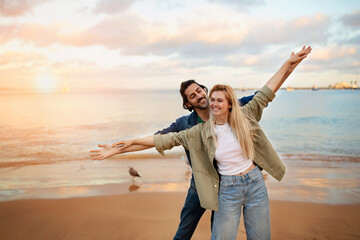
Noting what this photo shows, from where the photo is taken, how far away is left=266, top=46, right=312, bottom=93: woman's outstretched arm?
310cm

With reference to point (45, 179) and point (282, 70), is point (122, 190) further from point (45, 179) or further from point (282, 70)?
point (282, 70)

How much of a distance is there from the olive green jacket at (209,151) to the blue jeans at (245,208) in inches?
5.5

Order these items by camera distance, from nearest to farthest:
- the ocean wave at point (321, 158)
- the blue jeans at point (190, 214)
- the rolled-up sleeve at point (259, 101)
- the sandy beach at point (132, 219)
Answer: the rolled-up sleeve at point (259, 101)
the blue jeans at point (190, 214)
the sandy beach at point (132, 219)
the ocean wave at point (321, 158)

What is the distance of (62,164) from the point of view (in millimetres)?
10875

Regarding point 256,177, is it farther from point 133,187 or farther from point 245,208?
point 133,187

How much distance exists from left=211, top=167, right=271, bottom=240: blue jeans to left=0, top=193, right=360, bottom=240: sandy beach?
217 cm

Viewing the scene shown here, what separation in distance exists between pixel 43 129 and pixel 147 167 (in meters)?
14.5

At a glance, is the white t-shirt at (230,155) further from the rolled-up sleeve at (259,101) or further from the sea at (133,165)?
the sea at (133,165)

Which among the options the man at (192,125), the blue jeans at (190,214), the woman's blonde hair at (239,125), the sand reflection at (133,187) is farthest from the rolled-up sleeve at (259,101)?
the sand reflection at (133,187)

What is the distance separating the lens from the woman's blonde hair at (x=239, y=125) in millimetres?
2758

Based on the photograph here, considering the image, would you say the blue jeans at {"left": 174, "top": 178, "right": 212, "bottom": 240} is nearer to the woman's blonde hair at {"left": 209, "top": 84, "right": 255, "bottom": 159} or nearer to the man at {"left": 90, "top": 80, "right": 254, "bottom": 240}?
the man at {"left": 90, "top": 80, "right": 254, "bottom": 240}

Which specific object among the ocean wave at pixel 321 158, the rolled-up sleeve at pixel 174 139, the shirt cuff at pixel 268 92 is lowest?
the ocean wave at pixel 321 158

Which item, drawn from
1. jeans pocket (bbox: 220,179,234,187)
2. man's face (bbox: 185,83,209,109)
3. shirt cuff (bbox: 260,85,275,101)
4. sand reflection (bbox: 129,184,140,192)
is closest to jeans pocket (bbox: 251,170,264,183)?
jeans pocket (bbox: 220,179,234,187)

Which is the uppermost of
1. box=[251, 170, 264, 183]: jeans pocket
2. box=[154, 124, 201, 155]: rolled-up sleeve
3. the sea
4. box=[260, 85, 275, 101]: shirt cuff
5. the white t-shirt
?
box=[260, 85, 275, 101]: shirt cuff
